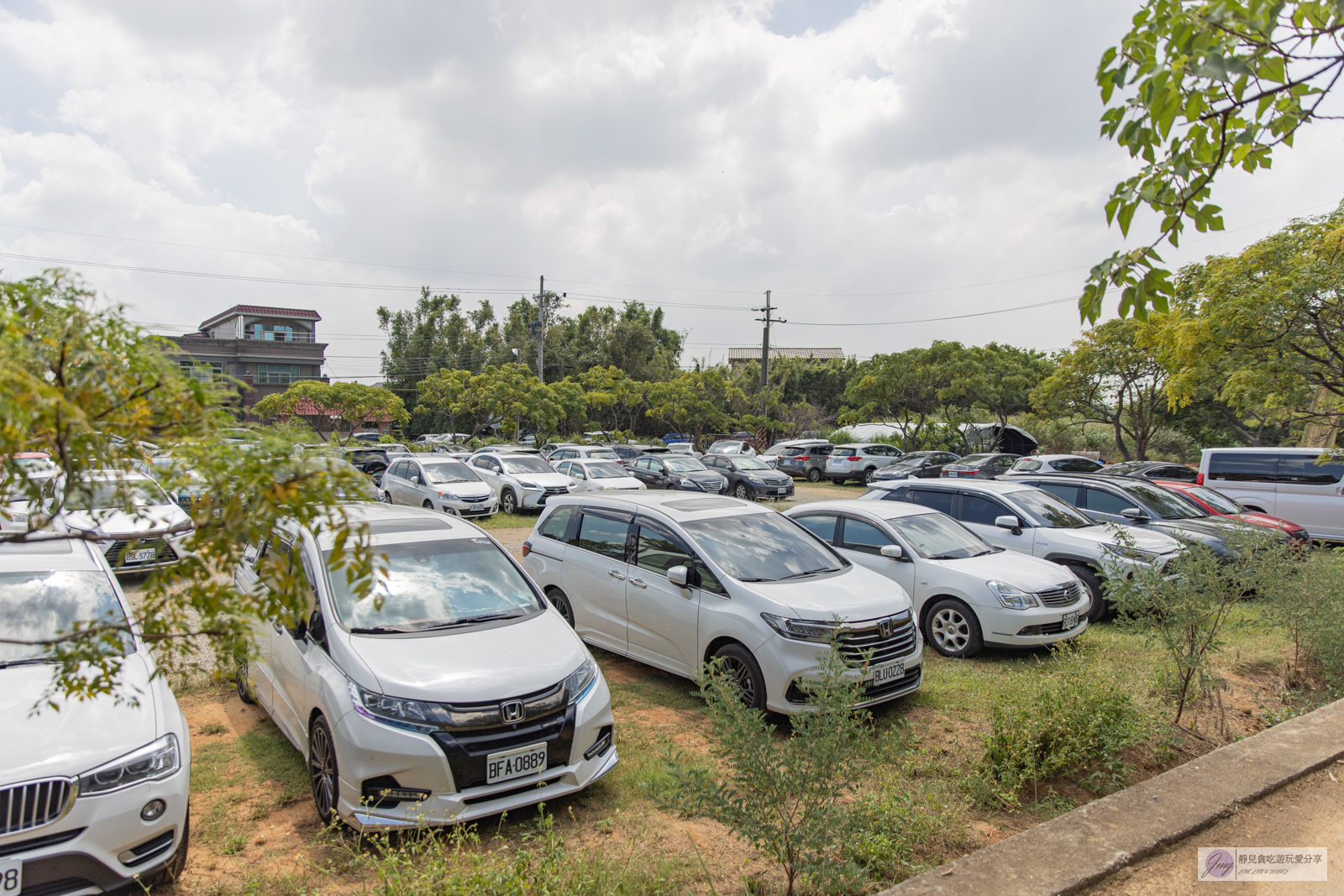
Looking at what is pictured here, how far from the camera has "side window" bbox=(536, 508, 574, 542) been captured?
745 cm

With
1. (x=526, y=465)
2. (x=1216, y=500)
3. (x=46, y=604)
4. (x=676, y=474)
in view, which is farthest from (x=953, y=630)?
(x=676, y=474)

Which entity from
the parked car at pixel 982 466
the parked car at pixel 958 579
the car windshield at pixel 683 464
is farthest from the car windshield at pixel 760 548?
the parked car at pixel 982 466

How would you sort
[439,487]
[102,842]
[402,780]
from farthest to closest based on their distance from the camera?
1. [439,487]
2. [402,780]
3. [102,842]

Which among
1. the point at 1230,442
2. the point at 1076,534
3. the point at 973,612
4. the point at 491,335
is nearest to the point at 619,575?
→ the point at 973,612

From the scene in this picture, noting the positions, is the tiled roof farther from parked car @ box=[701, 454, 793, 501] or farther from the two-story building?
parked car @ box=[701, 454, 793, 501]

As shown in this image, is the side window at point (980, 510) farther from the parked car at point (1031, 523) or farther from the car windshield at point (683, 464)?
the car windshield at point (683, 464)

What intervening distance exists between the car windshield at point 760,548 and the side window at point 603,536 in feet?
2.31

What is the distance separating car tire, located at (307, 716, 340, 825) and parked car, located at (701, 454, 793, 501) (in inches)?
696

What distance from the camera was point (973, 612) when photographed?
7055 millimetres

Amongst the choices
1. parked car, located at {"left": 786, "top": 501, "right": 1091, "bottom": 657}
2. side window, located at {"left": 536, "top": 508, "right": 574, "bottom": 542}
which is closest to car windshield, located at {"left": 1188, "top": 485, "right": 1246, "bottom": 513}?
parked car, located at {"left": 786, "top": 501, "right": 1091, "bottom": 657}

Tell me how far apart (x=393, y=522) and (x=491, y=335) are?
2048 inches

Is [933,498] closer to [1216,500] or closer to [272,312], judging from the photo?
[1216,500]

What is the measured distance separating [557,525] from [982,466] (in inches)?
803

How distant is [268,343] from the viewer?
1879 inches
